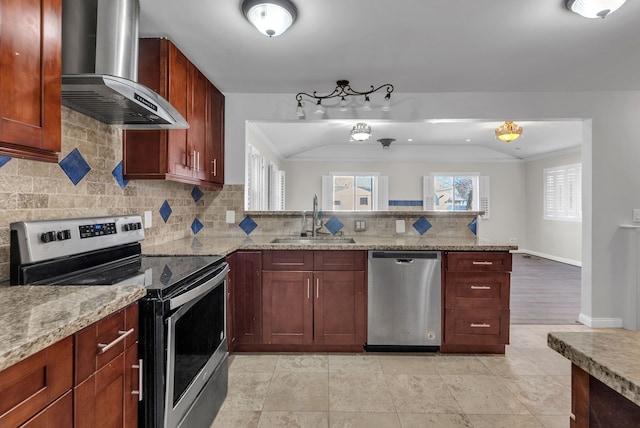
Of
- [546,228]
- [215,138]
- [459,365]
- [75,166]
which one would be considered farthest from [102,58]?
[546,228]

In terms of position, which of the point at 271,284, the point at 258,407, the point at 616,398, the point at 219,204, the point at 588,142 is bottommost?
the point at 258,407

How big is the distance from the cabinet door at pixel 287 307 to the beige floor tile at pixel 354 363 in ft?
0.87

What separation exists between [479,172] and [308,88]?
6538mm

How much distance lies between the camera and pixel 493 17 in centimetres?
191

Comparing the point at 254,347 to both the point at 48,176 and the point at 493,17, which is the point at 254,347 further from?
the point at 493,17

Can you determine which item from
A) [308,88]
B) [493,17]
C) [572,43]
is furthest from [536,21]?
[308,88]

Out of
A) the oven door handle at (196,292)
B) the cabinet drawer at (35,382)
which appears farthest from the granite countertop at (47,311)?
the oven door handle at (196,292)

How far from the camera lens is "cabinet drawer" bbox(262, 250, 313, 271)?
259cm

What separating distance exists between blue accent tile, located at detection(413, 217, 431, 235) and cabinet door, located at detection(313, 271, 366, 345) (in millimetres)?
948

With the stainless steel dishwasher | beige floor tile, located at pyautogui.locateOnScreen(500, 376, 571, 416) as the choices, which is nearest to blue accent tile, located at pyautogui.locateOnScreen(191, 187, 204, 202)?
the stainless steel dishwasher

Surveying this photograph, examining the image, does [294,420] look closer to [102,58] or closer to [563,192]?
[102,58]

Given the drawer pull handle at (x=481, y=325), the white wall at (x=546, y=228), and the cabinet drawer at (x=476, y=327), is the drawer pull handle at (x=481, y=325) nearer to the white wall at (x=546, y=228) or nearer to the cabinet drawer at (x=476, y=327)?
the cabinet drawer at (x=476, y=327)

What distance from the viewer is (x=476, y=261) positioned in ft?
8.36

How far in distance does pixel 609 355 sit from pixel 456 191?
818 centimetres
